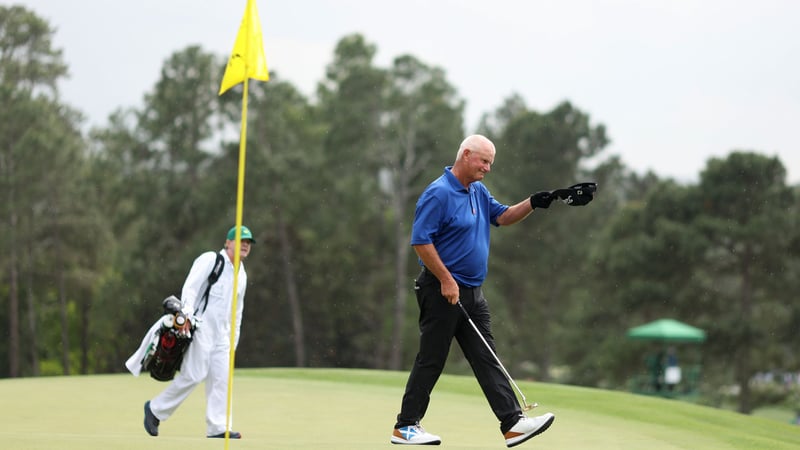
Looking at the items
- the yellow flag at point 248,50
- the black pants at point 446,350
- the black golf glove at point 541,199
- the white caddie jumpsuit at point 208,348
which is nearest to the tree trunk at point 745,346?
the white caddie jumpsuit at point 208,348

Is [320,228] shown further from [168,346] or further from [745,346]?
[168,346]

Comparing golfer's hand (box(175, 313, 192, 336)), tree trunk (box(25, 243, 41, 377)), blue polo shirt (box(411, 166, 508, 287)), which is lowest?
tree trunk (box(25, 243, 41, 377))

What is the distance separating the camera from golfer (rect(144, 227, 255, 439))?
383 inches

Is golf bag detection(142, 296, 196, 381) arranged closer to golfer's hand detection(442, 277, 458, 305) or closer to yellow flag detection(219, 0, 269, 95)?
golfer's hand detection(442, 277, 458, 305)

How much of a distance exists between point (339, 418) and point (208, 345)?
1.93m

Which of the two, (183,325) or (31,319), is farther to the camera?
(31,319)

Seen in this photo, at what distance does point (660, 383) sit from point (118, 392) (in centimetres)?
2954

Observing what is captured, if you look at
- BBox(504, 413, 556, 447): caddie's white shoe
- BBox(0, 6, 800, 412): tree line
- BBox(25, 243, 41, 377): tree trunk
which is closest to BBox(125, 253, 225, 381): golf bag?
BBox(504, 413, 556, 447): caddie's white shoe

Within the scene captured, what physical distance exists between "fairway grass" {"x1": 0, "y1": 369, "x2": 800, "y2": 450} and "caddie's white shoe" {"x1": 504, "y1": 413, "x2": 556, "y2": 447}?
0.31 metres

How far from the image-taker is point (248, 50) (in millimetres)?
7039

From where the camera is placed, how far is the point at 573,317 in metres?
53.4

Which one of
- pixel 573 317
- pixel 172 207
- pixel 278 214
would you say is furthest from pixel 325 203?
pixel 573 317

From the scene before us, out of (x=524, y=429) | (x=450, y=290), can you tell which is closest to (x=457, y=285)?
(x=450, y=290)

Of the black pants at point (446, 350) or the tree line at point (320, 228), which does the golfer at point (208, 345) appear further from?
the tree line at point (320, 228)
